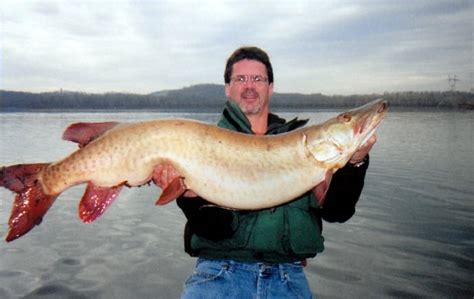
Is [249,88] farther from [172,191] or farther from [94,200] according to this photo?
[94,200]

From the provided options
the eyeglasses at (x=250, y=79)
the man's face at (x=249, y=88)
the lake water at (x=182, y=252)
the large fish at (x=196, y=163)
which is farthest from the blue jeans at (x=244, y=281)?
the lake water at (x=182, y=252)

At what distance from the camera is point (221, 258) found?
3.15 metres

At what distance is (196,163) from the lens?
9.18ft

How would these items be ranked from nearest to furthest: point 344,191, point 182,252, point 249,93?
point 344,191 < point 249,93 < point 182,252

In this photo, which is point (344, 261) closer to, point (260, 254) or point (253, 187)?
point (260, 254)

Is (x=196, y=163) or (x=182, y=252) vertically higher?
(x=196, y=163)

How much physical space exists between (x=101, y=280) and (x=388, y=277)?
416 centimetres

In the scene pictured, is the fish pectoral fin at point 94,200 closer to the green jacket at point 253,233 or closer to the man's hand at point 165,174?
the man's hand at point 165,174

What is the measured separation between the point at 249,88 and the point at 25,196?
2224 mm

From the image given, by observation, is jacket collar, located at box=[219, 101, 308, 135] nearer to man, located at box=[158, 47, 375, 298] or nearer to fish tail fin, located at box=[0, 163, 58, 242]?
man, located at box=[158, 47, 375, 298]

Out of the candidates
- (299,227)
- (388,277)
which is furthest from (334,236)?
(299,227)

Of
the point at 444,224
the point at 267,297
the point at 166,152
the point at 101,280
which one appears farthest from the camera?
the point at 444,224

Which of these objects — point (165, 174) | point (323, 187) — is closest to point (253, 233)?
point (323, 187)

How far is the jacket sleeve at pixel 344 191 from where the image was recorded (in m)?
3.28
